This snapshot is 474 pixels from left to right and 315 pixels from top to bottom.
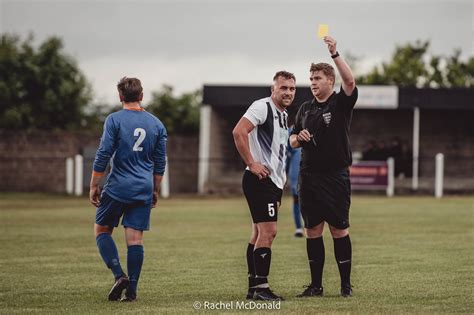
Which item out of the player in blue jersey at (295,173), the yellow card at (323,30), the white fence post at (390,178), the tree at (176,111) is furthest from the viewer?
the tree at (176,111)

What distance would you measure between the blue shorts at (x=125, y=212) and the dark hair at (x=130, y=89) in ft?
3.13

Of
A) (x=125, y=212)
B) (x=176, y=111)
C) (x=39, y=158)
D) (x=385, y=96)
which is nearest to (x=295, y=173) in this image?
(x=125, y=212)

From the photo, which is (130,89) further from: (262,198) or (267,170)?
(262,198)

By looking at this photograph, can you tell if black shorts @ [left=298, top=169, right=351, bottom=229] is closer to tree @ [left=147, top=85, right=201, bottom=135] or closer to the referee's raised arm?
the referee's raised arm

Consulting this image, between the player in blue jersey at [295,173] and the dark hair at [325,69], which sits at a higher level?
the dark hair at [325,69]

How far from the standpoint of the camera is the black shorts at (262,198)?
10117mm

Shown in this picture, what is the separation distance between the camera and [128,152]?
397 inches

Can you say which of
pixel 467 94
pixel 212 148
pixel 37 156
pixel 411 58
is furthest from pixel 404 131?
pixel 411 58

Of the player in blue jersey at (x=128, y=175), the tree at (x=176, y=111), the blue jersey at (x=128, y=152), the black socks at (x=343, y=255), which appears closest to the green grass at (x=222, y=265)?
the black socks at (x=343, y=255)

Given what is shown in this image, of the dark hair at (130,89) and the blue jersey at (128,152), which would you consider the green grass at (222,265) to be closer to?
the blue jersey at (128,152)

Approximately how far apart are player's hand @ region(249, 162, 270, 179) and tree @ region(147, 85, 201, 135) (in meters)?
43.8

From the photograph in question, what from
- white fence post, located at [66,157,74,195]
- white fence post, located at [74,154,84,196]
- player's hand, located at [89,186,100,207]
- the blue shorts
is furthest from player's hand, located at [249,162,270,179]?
white fence post, located at [66,157,74,195]

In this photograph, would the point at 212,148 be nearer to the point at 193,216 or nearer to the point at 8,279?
the point at 193,216

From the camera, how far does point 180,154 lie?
1649 inches
